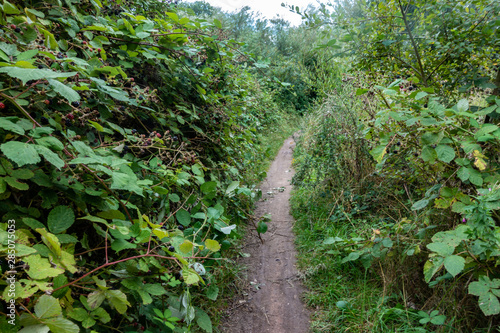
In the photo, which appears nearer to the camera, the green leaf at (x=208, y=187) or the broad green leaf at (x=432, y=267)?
the broad green leaf at (x=432, y=267)

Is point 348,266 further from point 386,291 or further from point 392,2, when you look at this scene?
point 392,2

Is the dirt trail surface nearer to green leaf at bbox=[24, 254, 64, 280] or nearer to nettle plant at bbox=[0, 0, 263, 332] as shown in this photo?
nettle plant at bbox=[0, 0, 263, 332]

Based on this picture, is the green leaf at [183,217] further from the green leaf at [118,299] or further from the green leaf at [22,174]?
the green leaf at [22,174]

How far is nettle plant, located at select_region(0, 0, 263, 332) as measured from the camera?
971mm

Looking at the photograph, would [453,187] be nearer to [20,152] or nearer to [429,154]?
[429,154]

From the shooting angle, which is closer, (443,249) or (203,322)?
(443,249)

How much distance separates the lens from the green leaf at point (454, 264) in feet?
4.71

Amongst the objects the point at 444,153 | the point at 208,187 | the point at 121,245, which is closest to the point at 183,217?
the point at 208,187

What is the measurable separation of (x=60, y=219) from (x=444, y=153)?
2104mm

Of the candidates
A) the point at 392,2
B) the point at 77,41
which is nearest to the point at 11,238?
the point at 77,41

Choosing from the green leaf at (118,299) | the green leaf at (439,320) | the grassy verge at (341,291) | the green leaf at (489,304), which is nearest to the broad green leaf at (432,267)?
the green leaf at (489,304)

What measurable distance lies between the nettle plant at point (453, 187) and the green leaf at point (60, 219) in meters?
1.84

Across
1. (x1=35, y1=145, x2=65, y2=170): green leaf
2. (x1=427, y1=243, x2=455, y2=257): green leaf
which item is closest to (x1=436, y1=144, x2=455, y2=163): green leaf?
(x1=427, y1=243, x2=455, y2=257): green leaf

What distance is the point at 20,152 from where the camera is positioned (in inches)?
37.0
